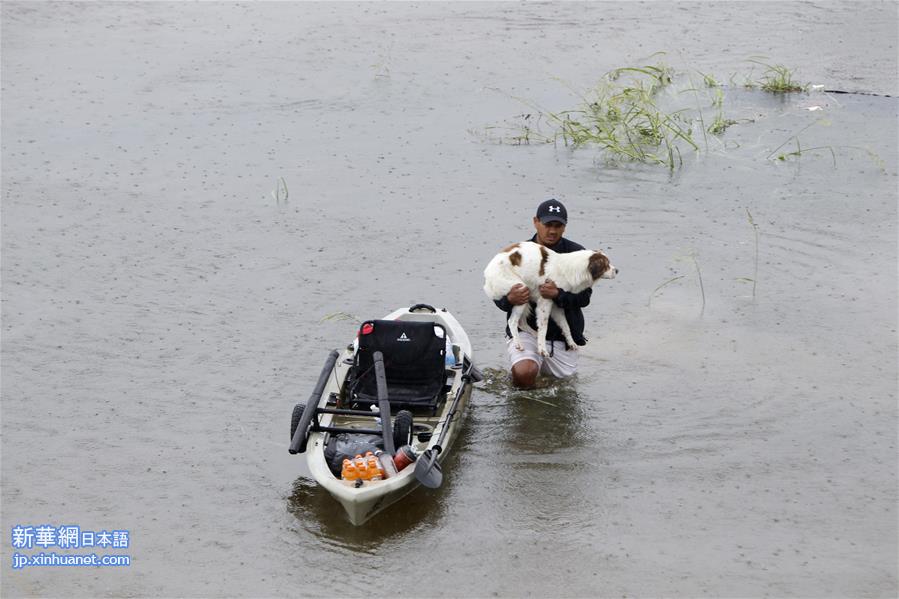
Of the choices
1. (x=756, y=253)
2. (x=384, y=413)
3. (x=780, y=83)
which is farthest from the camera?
(x=780, y=83)

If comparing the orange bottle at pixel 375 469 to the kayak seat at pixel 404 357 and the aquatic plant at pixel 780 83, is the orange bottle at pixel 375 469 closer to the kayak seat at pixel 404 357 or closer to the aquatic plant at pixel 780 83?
the kayak seat at pixel 404 357

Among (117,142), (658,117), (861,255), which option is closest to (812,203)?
(861,255)

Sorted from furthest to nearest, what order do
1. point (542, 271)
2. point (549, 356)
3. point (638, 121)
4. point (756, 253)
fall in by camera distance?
point (638, 121) → point (756, 253) → point (549, 356) → point (542, 271)

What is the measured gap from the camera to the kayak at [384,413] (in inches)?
293

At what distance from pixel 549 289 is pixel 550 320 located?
49 cm

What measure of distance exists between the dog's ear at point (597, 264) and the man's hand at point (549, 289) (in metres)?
0.31

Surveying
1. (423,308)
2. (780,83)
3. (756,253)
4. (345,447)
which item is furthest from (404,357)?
(780,83)

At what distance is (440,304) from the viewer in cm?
1102

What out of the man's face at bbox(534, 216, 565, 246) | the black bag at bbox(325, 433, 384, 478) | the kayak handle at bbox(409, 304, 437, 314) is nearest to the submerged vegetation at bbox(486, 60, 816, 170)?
the kayak handle at bbox(409, 304, 437, 314)

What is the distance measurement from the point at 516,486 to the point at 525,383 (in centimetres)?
113

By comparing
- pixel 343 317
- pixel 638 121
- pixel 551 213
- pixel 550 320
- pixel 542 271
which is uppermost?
pixel 638 121

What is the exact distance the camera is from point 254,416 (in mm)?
9234

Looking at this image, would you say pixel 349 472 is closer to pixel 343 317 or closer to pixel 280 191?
pixel 343 317

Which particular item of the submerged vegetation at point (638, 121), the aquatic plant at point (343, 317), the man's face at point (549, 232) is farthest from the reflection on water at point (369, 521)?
the submerged vegetation at point (638, 121)
